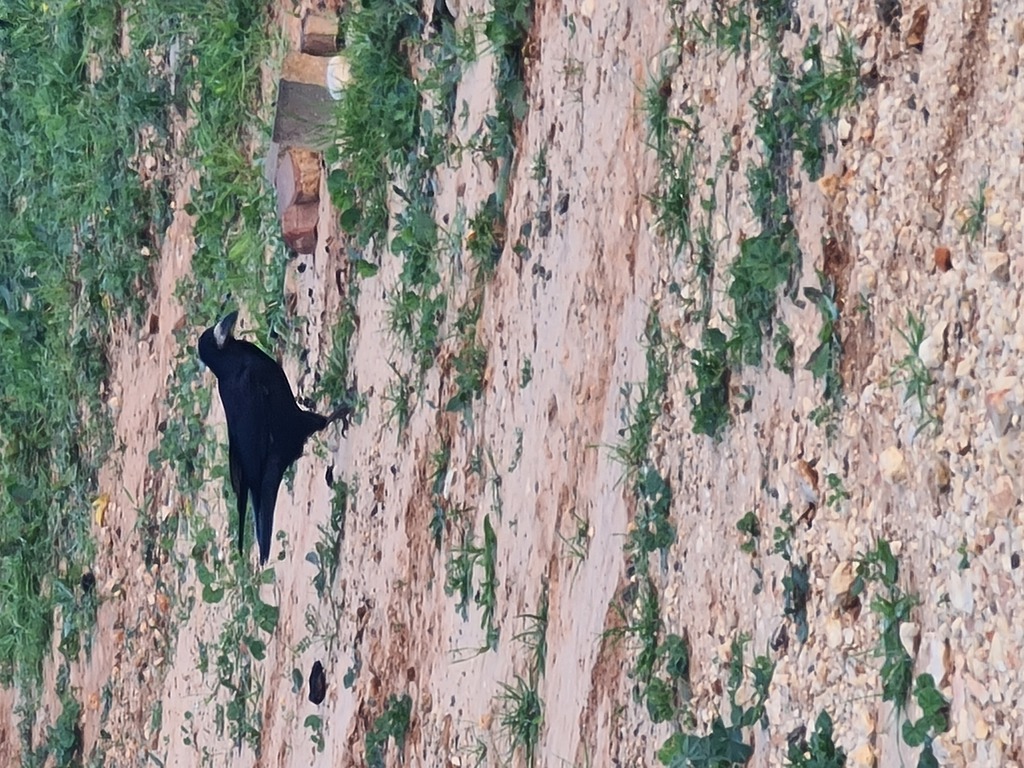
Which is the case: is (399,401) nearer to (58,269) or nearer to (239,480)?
(239,480)

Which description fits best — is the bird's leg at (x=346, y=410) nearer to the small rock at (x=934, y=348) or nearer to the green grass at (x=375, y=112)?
the green grass at (x=375, y=112)

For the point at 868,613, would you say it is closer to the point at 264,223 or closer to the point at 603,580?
the point at 603,580

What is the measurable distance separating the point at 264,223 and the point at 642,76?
6.57 ft

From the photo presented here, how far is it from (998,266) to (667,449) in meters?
0.92

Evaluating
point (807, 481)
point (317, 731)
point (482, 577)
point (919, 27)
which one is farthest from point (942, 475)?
point (317, 731)

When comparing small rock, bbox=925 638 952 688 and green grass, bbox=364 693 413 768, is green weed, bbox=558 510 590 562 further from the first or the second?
small rock, bbox=925 638 952 688

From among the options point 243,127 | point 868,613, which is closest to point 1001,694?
point 868,613

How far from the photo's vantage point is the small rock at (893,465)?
2350mm

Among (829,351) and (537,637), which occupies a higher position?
(829,351)

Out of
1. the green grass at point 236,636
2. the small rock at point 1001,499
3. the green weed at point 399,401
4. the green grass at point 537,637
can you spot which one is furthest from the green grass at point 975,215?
the green grass at point 236,636

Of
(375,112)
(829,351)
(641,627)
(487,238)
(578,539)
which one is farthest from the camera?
(375,112)

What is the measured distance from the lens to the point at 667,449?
9.69ft

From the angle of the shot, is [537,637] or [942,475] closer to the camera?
[942,475]

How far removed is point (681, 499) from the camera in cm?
290
